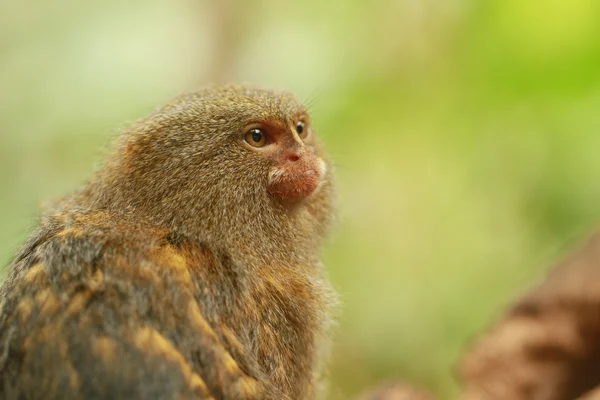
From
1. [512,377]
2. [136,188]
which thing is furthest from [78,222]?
[512,377]

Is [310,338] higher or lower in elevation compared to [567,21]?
lower

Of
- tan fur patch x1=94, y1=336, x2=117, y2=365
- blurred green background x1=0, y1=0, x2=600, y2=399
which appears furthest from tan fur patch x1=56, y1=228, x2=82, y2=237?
blurred green background x1=0, y1=0, x2=600, y2=399

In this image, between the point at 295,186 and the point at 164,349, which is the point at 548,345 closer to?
the point at 295,186

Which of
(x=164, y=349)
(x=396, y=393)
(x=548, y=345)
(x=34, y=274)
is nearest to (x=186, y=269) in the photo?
(x=164, y=349)

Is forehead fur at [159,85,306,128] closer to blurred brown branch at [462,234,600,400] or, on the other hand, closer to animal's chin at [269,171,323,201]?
animal's chin at [269,171,323,201]

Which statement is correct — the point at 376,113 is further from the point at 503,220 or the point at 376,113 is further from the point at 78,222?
the point at 78,222

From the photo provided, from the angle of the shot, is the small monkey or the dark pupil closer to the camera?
the small monkey
